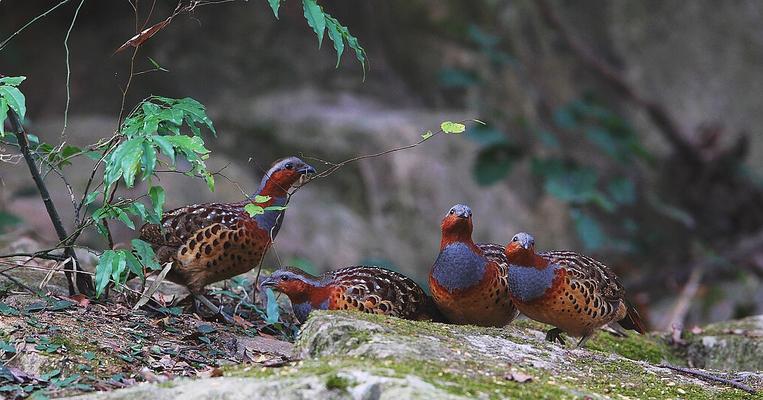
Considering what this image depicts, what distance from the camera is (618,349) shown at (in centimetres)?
562

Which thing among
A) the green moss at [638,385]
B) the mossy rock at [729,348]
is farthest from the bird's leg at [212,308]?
the mossy rock at [729,348]

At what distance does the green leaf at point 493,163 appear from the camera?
10.0 metres

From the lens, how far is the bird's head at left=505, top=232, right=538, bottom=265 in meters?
4.72

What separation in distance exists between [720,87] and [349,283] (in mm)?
10513

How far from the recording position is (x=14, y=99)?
3729 millimetres

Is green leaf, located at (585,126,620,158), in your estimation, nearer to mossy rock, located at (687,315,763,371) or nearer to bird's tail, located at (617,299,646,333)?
mossy rock, located at (687,315,763,371)

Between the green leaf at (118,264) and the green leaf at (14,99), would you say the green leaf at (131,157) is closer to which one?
the green leaf at (14,99)

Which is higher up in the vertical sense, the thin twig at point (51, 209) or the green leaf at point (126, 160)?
the green leaf at point (126, 160)

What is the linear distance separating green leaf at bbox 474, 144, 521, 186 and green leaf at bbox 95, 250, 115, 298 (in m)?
6.12

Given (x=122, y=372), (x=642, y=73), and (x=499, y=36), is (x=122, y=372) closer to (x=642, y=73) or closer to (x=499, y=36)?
(x=499, y=36)

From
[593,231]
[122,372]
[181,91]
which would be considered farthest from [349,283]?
[181,91]

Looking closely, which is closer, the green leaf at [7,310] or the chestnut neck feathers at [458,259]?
the green leaf at [7,310]

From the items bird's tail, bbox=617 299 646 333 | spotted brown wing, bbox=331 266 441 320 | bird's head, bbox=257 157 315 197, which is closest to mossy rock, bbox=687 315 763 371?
bird's tail, bbox=617 299 646 333

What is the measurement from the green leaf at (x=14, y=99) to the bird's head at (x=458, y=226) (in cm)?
202
